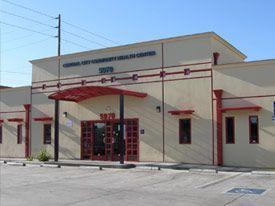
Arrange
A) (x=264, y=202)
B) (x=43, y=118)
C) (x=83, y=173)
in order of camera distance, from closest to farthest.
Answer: (x=264, y=202), (x=83, y=173), (x=43, y=118)

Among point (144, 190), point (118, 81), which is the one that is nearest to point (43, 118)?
point (118, 81)

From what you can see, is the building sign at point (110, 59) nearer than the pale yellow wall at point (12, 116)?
Yes

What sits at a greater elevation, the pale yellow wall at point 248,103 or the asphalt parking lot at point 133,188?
the pale yellow wall at point 248,103

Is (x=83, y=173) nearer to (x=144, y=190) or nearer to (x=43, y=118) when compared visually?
(x=144, y=190)

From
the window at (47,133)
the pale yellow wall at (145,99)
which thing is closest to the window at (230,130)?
the pale yellow wall at (145,99)

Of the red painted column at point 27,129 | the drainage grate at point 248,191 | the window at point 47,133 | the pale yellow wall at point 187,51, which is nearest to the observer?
the drainage grate at point 248,191

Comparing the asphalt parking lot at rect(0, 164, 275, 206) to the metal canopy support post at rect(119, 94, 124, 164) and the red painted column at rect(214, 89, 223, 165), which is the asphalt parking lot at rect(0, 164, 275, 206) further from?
the red painted column at rect(214, 89, 223, 165)

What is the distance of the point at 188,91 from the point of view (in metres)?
24.1

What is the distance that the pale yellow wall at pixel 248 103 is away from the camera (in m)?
21.6

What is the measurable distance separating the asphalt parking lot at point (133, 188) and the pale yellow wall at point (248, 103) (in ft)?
9.23

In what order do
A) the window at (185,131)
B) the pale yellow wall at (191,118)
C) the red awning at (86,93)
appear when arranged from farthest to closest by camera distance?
the red awning at (86,93), the window at (185,131), the pale yellow wall at (191,118)

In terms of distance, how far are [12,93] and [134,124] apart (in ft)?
38.1

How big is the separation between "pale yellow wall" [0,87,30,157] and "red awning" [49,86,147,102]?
5.63 meters

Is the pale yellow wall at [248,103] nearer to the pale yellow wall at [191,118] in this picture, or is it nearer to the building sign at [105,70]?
the pale yellow wall at [191,118]
